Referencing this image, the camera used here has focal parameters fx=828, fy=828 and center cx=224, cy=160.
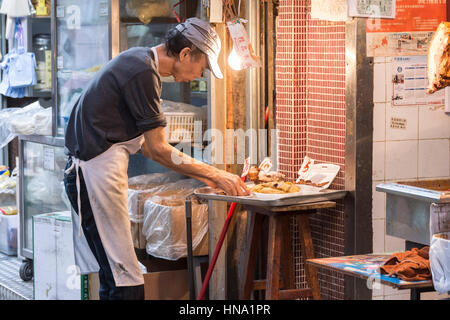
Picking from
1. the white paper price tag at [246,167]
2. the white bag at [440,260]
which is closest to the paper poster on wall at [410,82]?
the white paper price tag at [246,167]

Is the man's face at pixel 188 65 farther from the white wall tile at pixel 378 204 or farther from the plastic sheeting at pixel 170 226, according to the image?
the plastic sheeting at pixel 170 226

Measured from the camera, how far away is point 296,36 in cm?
575

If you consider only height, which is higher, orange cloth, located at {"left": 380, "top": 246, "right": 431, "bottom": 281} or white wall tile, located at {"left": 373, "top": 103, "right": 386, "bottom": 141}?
white wall tile, located at {"left": 373, "top": 103, "right": 386, "bottom": 141}

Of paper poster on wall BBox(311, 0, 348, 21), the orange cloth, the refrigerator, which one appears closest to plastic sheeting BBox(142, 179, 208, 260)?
the refrigerator

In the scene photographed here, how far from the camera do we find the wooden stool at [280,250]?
16.9 ft

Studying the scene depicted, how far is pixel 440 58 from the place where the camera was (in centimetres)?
453

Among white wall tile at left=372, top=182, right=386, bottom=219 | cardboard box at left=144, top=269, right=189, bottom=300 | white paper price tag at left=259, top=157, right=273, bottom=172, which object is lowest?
cardboard box at left=144, top=269, right=189, bottom=300

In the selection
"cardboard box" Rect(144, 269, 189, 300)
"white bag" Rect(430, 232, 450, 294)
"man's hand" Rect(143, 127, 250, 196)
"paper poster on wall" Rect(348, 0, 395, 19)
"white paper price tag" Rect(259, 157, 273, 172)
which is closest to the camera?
"white bag" Rect(430, 232, 450, 294)

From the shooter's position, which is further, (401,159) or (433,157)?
(433,157)

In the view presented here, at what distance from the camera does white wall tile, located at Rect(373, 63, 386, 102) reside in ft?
17.5

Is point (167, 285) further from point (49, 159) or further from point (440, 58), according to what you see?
point (440, 58)

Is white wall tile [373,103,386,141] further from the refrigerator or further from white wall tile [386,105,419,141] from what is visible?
the refrigerator

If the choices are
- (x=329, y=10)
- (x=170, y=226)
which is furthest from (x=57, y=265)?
(x=329, y=10)

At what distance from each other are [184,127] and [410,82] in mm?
1842
